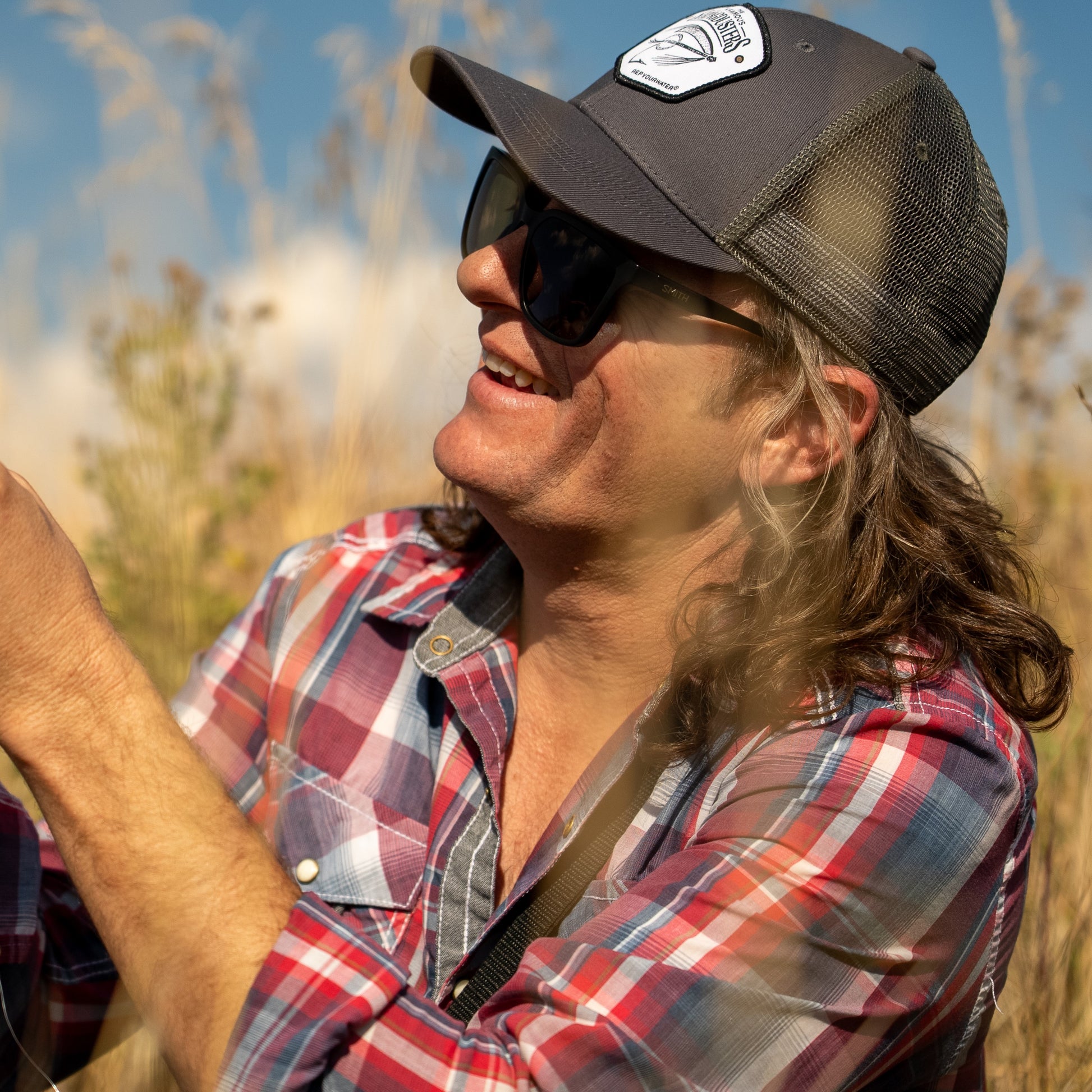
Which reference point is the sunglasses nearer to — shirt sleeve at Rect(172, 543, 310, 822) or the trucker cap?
the trucker cap

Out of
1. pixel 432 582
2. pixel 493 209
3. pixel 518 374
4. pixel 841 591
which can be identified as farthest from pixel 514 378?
pixel 841 591

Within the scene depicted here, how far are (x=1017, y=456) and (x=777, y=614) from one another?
234 cm

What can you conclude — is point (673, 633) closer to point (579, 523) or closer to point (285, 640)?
point (579, 523)

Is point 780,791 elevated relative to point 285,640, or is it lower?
elevated

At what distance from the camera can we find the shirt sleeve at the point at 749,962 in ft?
3.45

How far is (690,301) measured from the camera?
5.17 feet

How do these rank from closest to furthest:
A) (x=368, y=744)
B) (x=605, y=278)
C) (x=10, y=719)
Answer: (x=10, y=719)
(x=605, y=278)
(x=368, y=744)

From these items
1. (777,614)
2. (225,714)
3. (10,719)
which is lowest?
(225,714)

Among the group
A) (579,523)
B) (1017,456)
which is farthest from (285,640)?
(1017,456)

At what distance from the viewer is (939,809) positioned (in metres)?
1.21

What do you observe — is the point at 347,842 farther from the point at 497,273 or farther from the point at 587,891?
the point at 497,273

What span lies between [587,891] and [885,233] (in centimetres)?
107

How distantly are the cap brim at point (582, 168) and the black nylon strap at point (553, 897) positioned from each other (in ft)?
2.54

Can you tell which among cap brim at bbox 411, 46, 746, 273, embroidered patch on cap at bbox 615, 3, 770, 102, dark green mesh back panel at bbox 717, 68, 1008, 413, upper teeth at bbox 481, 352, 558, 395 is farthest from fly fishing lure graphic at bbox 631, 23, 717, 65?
upper teeth at bbox 481, 352, 558, 395
